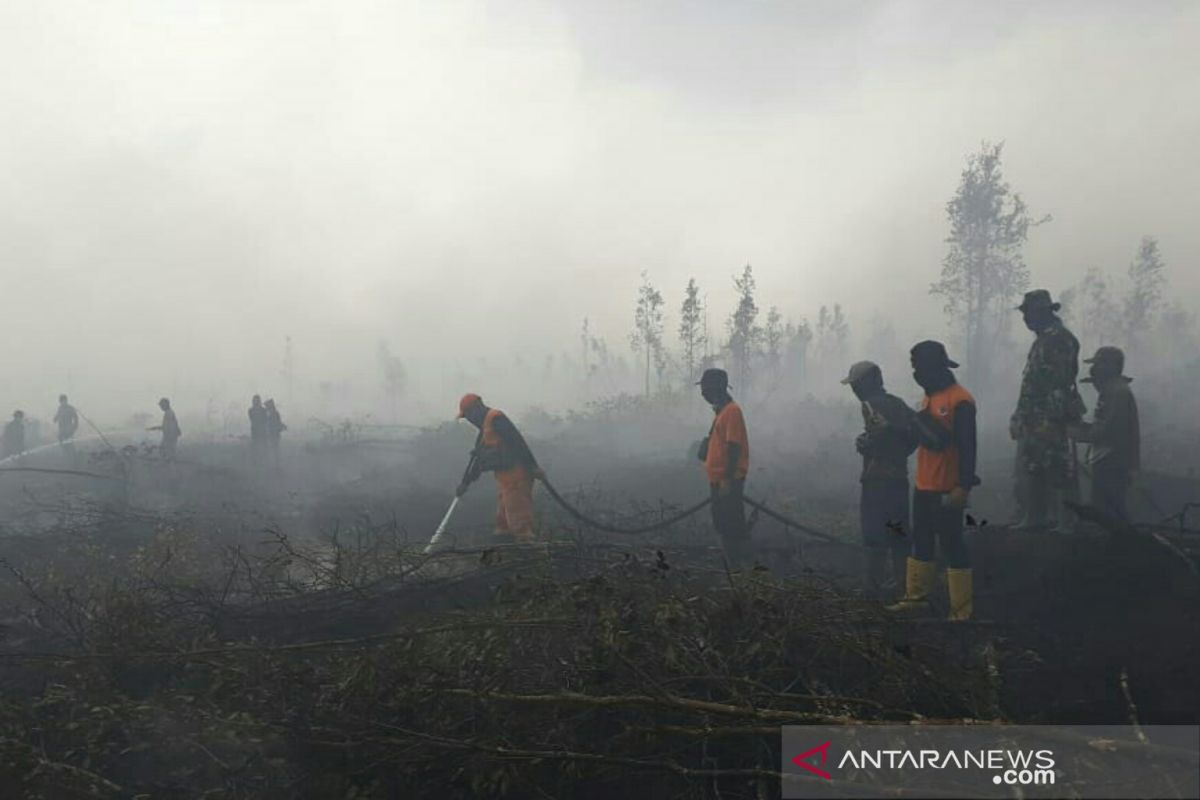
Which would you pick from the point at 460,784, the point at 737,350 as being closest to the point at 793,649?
the point at 460,784

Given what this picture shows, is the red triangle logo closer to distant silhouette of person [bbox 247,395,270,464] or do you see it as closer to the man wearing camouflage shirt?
the man wearing camouflage shirt

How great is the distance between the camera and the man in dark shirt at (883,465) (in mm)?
5695

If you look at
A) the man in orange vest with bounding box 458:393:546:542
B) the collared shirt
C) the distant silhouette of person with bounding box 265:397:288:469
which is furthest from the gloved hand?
the distant silhouette of person with bounding box 265:397:288:469

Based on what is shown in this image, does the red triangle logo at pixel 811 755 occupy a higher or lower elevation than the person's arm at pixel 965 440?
lower

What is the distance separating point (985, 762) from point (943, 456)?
282cm

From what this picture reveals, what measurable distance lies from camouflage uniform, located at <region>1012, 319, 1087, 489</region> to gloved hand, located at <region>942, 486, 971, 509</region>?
2.16 m

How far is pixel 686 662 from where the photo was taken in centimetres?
349

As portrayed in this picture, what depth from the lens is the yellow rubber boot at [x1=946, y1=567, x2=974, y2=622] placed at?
16.0ft

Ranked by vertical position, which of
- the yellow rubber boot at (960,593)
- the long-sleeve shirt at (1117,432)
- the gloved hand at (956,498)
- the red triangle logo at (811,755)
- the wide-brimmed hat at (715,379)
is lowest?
the red triangle logo at (811,755)

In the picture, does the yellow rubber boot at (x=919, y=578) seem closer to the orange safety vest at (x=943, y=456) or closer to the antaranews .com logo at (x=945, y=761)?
the orange safety vest at (x=943, y=456)

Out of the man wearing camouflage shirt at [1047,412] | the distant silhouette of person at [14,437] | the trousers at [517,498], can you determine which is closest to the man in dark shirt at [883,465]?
the man wearing camouflage shirt at [1047,412]

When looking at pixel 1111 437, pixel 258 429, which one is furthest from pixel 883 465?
pixel 258 429

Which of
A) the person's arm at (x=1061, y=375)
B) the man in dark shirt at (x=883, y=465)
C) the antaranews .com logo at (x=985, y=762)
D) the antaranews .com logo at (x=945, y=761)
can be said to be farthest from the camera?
the person's arm at (x=1061, y=375)

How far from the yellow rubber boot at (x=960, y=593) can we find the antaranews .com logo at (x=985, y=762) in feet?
5.88
